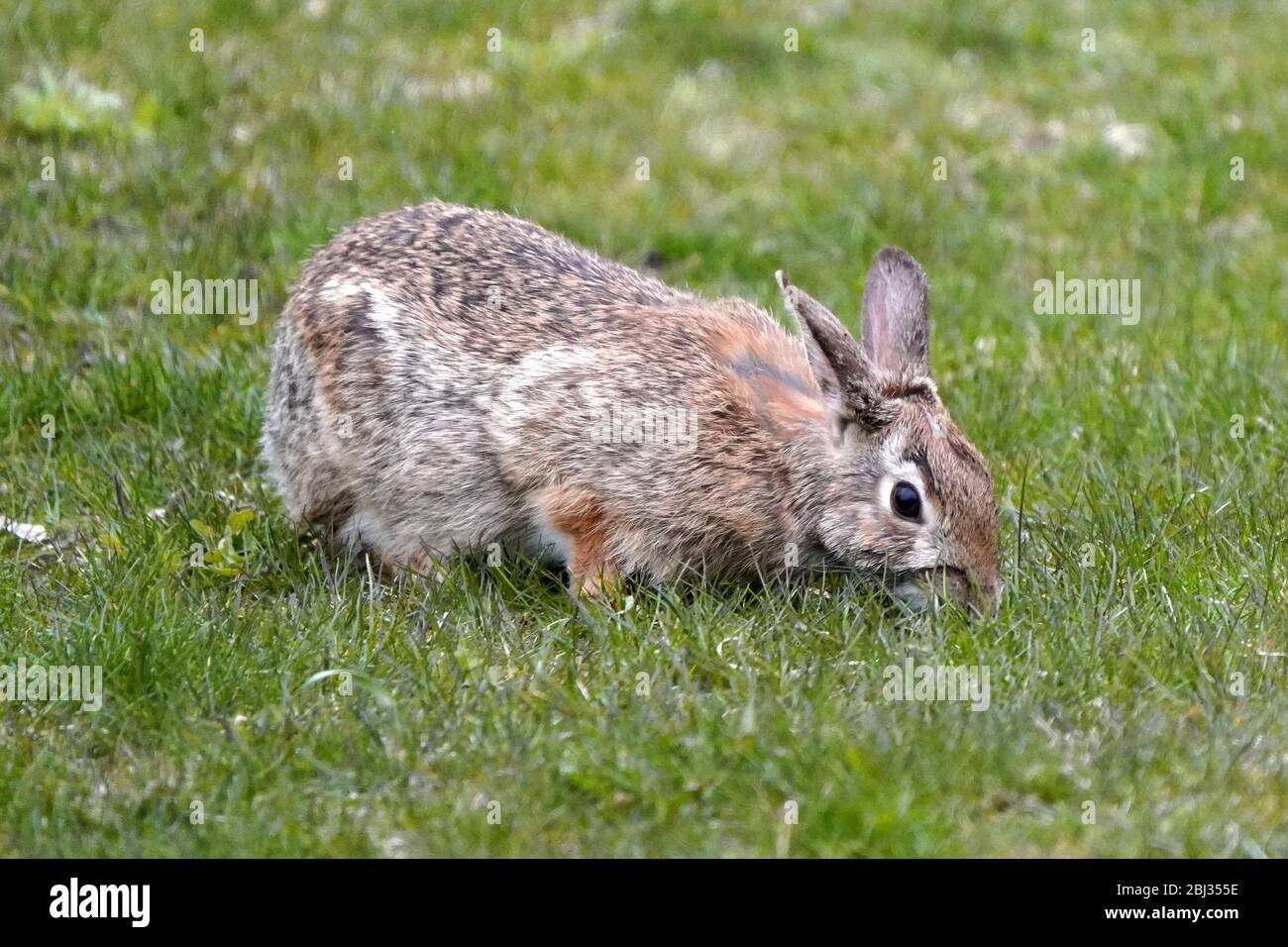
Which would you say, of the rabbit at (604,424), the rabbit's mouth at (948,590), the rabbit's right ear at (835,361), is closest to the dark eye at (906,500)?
the rabbit at (604,424)

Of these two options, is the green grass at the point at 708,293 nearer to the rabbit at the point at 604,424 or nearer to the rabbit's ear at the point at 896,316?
the rabbit at the point at 604,424

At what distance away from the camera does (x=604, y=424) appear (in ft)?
23.0

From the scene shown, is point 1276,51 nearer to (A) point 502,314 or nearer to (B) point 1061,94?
(B) point 1061,94

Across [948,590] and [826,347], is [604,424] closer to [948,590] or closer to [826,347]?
[826,347]

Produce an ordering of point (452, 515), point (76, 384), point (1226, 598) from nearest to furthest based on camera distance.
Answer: point (1226, 598)
point (452, 515)
point (76, 384)

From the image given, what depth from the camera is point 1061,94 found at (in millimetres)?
12547

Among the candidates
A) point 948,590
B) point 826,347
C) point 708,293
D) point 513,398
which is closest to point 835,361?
point 826,347

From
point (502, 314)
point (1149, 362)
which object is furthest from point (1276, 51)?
point (502, 314)

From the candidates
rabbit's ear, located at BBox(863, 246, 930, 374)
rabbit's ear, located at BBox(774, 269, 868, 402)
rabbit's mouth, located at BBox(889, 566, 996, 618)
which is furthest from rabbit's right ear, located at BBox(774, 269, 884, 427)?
rabbit's mouth, located at BBox(889, 566, 996, 618)

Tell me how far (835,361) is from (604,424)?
0.99 metres

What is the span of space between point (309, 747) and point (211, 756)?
29cm

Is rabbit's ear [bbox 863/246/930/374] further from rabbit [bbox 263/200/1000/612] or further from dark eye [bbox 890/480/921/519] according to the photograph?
dark eye [bbox 890/480/921/519]

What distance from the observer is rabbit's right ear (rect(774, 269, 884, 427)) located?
648 cm
